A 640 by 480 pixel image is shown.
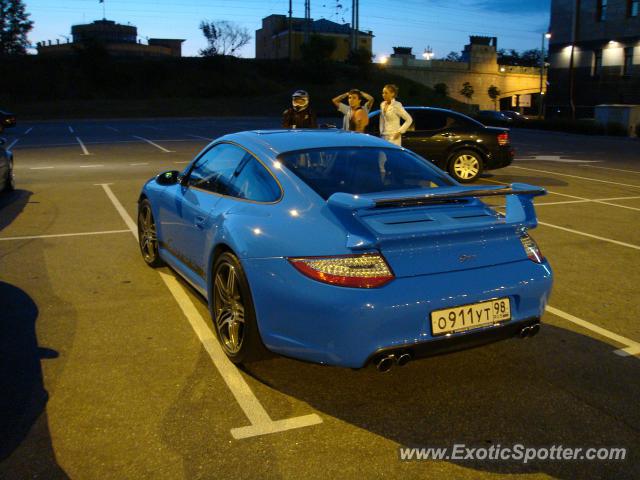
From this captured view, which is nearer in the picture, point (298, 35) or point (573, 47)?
point (573, 47)

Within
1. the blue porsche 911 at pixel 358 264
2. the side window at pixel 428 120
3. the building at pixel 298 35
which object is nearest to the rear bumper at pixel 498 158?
the side window at pixel 428 120

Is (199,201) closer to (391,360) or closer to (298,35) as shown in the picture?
(391,360)

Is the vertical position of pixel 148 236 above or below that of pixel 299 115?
below

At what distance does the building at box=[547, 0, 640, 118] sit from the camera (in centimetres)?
4916

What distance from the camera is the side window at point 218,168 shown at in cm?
463

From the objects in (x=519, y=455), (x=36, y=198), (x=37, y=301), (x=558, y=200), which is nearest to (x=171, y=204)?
(x=37, y=301)

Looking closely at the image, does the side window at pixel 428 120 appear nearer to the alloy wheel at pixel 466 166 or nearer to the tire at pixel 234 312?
the alloy wheel at pixel 466 166

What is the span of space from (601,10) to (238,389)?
185ft

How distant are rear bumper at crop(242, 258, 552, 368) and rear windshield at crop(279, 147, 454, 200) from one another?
2.70 feet

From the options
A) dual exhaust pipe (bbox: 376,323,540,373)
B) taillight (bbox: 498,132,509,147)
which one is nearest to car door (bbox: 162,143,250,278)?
dual exhaust pipe (bbox: 376,323,540,373)

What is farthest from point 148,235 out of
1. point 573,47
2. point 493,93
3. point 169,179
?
point 493,93

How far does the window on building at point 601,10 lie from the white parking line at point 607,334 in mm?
53432

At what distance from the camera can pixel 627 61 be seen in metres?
49.8

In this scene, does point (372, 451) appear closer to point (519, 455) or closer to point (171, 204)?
point (519, 455)
